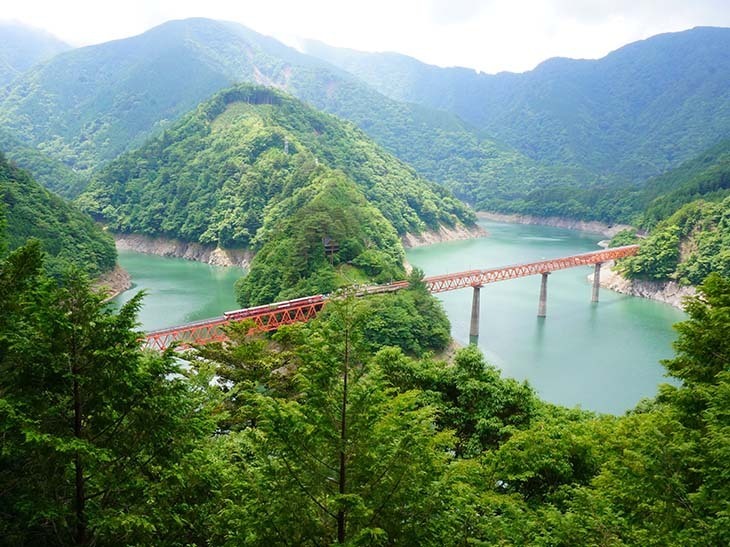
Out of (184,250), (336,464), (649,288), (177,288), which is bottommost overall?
(177,288)

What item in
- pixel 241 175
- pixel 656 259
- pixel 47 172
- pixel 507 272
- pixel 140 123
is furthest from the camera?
pixel 140 123

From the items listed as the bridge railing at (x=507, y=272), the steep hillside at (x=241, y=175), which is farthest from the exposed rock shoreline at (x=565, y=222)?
the bridge railing at (x=507, y=272)

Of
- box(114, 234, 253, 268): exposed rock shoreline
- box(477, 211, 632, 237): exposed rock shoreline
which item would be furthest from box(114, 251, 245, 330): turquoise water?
box(477, 211, 632, 237): exposed rock shoreline

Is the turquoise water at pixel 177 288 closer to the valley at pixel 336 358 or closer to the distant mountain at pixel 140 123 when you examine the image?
the valley at pixel 336 358

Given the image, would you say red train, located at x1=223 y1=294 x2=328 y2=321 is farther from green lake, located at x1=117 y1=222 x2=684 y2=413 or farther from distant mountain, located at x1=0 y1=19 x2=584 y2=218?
distant mountain, located at x1=0 y1=19 x2=584 y2=218

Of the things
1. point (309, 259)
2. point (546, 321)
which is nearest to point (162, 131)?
point (309, 259)

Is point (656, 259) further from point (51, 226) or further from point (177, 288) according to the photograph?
point (51, 226)

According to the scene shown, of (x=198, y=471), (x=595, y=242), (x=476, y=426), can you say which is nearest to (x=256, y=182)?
(x=595, y=242)

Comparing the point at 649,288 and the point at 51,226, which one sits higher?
the point at 51,226
